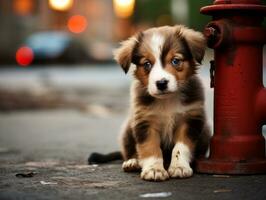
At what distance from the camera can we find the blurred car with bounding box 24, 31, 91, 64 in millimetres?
35625

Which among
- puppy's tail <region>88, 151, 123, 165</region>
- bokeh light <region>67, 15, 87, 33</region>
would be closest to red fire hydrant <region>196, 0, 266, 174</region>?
puppy's tail <region>88, 151, 123, 165</region>

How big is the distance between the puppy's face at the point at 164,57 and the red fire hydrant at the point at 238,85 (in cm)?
18

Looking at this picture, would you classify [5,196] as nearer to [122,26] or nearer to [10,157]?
[10,157]

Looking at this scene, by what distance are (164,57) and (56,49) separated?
106 feet

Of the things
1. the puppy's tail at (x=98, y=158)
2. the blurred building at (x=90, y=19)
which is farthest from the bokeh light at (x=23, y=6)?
the puppy's tail at (x=98, y=158)

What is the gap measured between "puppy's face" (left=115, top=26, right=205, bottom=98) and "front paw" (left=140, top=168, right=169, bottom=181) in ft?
1.86

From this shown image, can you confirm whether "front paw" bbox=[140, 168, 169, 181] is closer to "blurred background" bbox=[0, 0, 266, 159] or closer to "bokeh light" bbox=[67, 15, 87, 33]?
"blurred background" bbox=[0, 0, 266, 159]

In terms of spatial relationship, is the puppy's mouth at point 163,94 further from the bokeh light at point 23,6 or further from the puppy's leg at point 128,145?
the bokeh light at point 23,6

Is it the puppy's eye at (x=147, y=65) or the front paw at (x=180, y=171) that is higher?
the puppy's eye at (x=147, y=65)

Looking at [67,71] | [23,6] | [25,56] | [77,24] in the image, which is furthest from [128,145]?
[77,24]

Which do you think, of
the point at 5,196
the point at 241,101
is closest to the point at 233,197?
the point at 241,101

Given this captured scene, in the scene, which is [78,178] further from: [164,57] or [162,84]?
[164,57]

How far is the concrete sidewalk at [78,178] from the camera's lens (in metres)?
4.33

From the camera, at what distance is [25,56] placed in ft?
119
